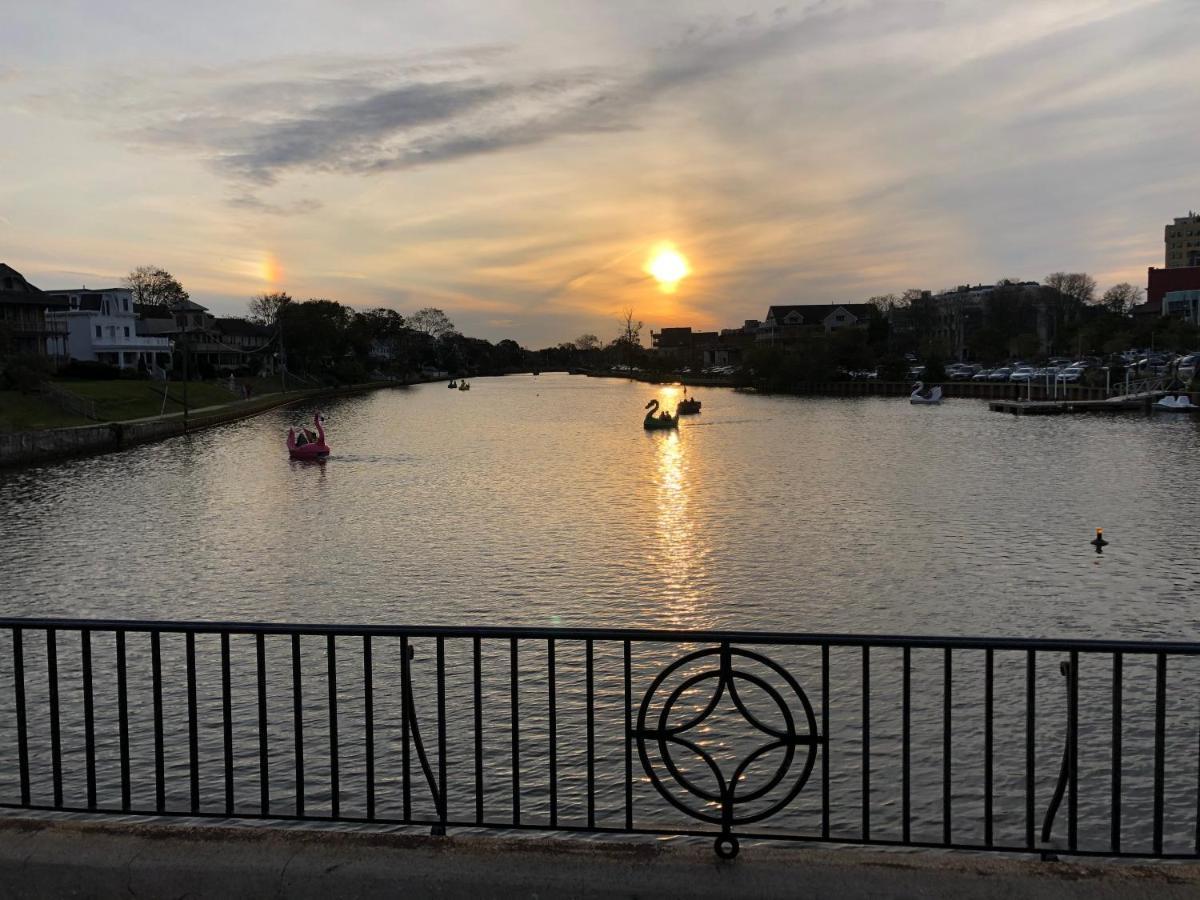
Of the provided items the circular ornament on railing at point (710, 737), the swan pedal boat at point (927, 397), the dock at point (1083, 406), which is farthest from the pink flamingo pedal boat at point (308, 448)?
the swan pedal boat at point (927, 397)

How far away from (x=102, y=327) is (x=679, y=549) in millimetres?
104455

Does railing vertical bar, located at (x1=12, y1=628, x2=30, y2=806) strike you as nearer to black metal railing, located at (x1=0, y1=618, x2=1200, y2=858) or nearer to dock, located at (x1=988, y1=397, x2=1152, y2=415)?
black metal railing, located at (x1=0, y1=618, x2=1200, y2=858)

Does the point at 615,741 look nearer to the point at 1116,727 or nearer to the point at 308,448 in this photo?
the point at 1116,727

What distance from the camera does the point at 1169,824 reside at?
10656mm

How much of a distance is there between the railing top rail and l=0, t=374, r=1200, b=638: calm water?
12.9 m

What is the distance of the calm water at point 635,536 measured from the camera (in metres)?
20.1

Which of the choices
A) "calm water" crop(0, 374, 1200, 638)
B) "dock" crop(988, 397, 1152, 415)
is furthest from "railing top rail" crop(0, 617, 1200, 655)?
"dock" crop(988, 397, 1152, 415)

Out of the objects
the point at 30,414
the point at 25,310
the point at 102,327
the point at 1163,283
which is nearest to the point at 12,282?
the point at 25,310

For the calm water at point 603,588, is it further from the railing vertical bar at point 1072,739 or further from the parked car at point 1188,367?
the parked car at point 1188,367

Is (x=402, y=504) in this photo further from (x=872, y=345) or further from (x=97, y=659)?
(x=872, y=345)

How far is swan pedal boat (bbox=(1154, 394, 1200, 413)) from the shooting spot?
79.8 metres

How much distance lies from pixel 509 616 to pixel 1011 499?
23121mm

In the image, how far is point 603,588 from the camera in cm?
2175

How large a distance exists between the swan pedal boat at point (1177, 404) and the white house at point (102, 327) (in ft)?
340
